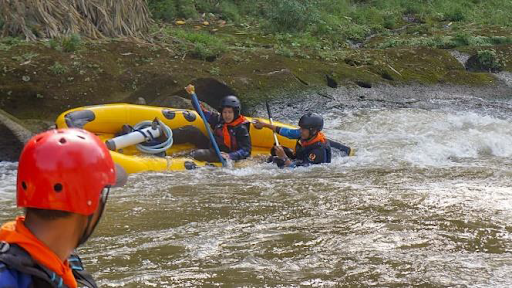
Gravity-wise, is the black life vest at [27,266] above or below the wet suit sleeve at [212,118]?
above

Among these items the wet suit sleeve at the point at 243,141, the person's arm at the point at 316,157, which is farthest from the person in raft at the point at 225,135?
the person's arm at the point at 316,157

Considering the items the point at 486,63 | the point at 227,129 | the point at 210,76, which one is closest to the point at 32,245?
the point at 227,129

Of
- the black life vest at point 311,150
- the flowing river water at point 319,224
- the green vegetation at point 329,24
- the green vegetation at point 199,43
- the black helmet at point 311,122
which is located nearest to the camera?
the flowing river water at point 319,224

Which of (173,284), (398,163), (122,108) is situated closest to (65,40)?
(122,108)

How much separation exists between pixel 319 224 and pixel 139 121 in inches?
148

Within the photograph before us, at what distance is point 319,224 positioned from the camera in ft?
18.2

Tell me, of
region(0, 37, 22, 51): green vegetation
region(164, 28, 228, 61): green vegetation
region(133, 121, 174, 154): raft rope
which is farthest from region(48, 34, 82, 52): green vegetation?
region(133, 121, 174, 154): raft rope

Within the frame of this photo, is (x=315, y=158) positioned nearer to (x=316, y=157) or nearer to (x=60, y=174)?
(x=316, y=157)

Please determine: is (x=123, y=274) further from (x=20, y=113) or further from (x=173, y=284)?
(x=20, y=113)

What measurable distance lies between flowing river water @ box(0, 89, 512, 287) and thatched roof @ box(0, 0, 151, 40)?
3.76 m

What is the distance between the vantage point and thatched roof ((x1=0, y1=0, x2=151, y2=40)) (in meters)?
10.7

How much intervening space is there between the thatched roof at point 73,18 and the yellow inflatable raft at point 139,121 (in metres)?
2.94

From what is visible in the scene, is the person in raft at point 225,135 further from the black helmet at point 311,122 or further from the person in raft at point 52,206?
the person in raft at point 52,206

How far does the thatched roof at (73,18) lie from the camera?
10711 mm
